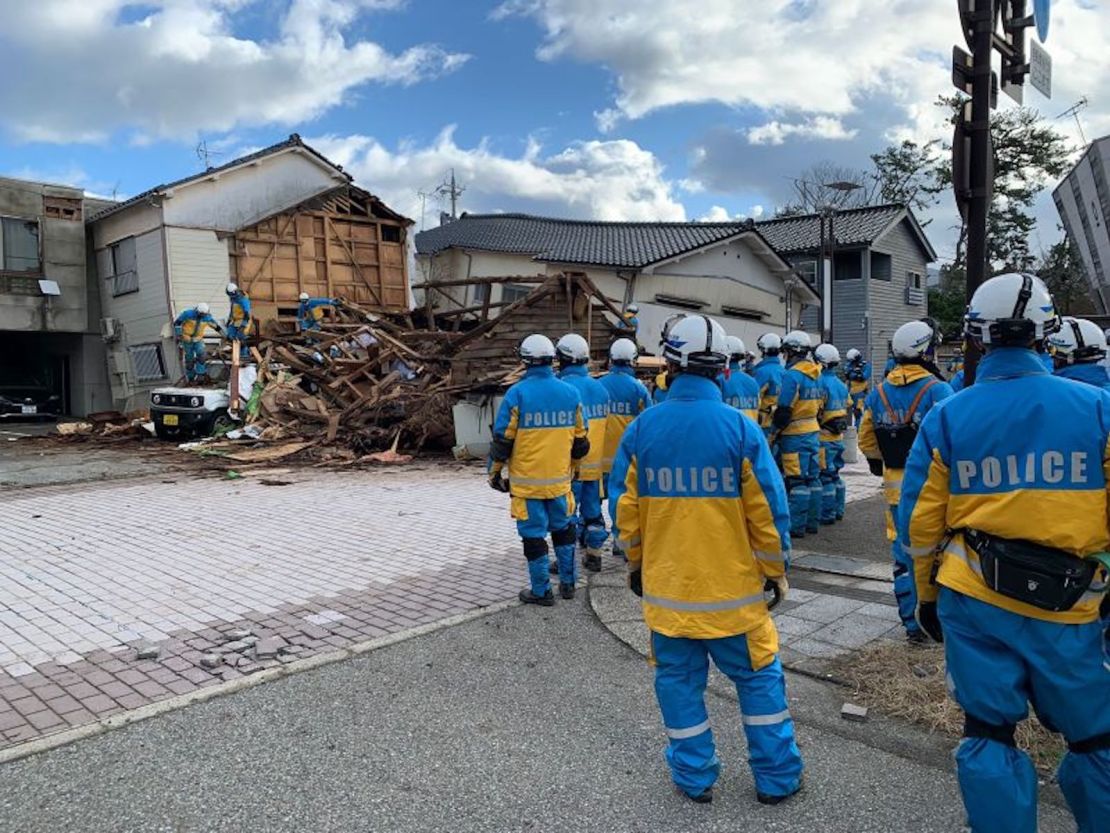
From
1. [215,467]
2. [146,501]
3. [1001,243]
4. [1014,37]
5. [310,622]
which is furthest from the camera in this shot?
[1001,243]

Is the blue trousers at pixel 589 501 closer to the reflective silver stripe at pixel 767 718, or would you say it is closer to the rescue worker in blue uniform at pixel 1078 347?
the rescue worker in blue uniform at pixel 1078 347

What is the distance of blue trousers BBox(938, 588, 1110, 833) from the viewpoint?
243 centimetres

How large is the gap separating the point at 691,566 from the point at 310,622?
3.08 metres

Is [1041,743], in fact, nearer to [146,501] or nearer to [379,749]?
[379,749]

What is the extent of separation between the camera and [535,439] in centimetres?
580

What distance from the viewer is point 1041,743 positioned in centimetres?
360

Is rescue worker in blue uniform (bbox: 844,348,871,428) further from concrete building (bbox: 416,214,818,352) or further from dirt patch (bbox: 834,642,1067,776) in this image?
dirt patch (bbox: 834,642,1067,776)

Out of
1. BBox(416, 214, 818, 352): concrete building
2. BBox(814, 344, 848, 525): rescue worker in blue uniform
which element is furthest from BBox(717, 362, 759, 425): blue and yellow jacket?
BBox(416, 214, 818, 352): concrete building

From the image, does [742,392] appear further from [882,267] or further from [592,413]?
[882,267]

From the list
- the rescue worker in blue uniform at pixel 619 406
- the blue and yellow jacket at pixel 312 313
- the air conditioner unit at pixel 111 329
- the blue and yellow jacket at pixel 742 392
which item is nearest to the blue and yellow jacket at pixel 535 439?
the rescue worker in blue uniform at pixel 619 406

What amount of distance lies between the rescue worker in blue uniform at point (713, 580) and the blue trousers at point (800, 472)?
5092 mm

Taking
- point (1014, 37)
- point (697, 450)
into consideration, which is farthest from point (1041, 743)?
point (1014, 37)

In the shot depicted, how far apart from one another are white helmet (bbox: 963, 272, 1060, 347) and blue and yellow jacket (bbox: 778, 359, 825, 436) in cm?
543

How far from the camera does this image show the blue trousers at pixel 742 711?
3.13 metres
